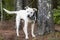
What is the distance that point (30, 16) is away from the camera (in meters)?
8.47

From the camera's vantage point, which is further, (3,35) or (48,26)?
(3,35)

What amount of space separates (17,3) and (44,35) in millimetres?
3155

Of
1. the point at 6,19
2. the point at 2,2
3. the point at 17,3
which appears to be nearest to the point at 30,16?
the point at 17,3

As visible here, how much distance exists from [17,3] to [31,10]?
299 cm

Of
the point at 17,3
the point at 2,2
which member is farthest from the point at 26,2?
the point at 2,2

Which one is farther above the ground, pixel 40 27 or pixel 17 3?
pixel 17 3

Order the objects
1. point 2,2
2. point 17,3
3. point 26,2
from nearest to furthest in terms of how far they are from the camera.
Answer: point 17,3
point 26,2
point 2,2

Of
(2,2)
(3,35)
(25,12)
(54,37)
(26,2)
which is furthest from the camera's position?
(2,2)

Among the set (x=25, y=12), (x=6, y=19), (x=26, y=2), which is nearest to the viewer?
(x=25, y=12)

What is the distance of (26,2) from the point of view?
12594 millimetres

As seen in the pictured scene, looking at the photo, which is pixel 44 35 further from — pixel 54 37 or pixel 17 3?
pixel 17 3

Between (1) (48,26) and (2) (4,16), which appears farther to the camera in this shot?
(2) (4,16)

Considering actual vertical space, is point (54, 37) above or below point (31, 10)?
below

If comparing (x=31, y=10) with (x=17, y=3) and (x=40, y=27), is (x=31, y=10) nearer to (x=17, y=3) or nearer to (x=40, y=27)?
(x=40, y=27)
